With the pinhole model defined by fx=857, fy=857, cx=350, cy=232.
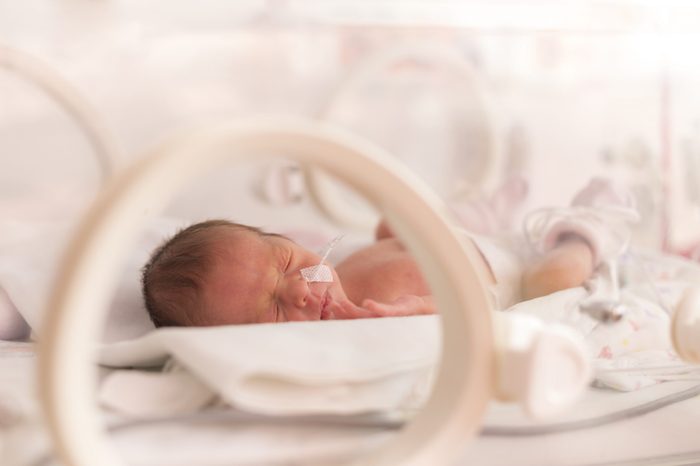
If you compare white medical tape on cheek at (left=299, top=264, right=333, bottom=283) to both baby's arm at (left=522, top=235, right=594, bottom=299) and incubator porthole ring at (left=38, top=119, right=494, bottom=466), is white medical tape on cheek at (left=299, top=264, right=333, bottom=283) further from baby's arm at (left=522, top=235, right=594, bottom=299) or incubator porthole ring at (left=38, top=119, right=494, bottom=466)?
incubator porthole ring at (left=38, top=119, right=494, bottom=466)

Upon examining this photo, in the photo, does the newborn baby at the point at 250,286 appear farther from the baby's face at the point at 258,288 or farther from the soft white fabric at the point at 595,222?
the soft white fabric at the point at 595,222

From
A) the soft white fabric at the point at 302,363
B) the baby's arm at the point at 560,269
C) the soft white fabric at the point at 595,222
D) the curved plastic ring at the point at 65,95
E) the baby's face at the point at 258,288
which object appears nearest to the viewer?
the soft white fabric at the point at 302,363

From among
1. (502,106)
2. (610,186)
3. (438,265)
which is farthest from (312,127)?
(502,106)

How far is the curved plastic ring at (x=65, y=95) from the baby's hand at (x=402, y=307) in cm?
65

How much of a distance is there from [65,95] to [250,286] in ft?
2.29

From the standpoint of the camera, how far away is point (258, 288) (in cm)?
93

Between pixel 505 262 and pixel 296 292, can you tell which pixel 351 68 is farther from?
pixel 296 292

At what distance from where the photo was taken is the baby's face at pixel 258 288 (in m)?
0.92

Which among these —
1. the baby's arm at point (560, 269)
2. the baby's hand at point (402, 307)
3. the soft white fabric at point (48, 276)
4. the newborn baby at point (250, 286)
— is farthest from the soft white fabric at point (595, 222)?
the soft white fabric at point (48, 276)

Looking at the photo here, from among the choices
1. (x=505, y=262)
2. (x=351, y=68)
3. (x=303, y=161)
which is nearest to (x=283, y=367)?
(x=303, y=161)

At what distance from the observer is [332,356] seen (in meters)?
0.73

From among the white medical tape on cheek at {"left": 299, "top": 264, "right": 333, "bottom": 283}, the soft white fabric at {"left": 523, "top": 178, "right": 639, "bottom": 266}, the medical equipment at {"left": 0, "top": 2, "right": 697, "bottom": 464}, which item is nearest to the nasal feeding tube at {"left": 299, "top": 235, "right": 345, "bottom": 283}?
the white medical tape on cheek at {"left": 299, "top": 264, "right": 333, "bottom": 283}

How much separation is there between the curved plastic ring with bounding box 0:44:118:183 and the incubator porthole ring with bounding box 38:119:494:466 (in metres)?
0.90

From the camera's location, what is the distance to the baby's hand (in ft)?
3.03
